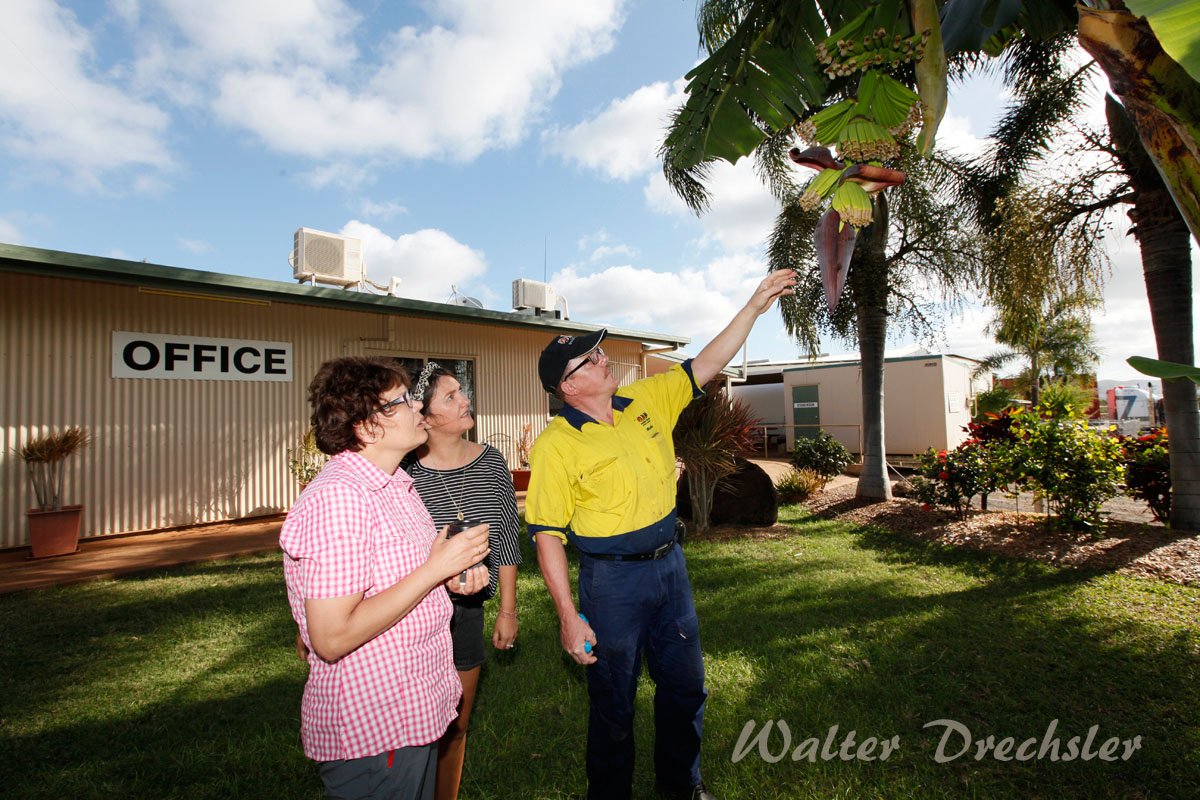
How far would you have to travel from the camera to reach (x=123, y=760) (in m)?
3.07

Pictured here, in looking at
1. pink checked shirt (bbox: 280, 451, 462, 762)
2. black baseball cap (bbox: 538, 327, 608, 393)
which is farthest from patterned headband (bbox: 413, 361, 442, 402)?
pink checked shirt (bbox: 280, 451, 462, 762)

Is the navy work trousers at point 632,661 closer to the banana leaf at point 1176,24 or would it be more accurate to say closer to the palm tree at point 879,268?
the banana leaf at point 1176,24

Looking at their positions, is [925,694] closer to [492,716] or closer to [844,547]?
[492,716]

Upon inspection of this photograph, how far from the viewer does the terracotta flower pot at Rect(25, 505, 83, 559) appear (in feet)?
24.2

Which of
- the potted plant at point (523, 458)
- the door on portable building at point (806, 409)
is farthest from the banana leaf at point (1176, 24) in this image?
the door on portable building at point (806, 409)

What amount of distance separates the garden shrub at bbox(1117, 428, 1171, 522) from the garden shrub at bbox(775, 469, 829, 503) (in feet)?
15.8

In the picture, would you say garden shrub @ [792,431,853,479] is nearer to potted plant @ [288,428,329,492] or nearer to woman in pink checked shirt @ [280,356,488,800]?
potted plant @ [288,428,329,492]

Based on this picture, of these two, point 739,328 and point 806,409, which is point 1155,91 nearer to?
point 739,328

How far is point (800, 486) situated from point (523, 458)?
5919 mm

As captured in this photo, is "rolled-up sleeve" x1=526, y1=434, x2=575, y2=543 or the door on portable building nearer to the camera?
"rolled-up sleeve" x1=526, y1=434, x2=575, y2=543

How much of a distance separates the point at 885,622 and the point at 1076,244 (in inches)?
223

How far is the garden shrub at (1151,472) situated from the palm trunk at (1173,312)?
45 cm

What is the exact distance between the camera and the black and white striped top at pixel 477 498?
8.77ft

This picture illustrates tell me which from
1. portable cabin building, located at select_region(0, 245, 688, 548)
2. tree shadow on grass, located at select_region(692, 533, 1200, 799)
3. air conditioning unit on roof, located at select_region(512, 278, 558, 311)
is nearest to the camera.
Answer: tree shadow on grass, located at select_region(692, 533, 1200, 799)
